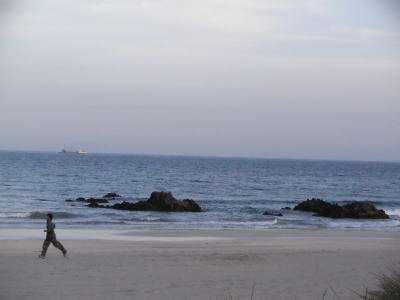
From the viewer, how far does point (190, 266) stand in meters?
15.3

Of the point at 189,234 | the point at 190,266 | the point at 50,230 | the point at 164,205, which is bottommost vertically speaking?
the point at 189,234

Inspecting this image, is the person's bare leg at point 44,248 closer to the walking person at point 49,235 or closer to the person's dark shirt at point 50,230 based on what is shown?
the walking person at point 49,235

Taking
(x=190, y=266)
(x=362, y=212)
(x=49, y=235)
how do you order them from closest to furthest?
(x=190, y=266)
(x=49, y=235)
(x=362, y=212)

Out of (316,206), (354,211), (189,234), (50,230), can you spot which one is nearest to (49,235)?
(50,230)

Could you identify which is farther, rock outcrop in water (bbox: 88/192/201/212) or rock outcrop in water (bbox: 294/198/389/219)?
rock outcrop in water (bbox: 88/192/201/212)

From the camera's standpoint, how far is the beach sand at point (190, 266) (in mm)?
12297

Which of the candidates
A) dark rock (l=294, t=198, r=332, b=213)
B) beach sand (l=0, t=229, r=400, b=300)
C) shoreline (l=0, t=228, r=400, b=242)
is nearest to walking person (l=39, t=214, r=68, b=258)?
beach sand (l=0, t=229, r=400, b=300)

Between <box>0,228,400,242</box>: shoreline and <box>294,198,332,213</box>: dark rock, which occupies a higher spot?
<box>294,198,332,213</box>: dark rock

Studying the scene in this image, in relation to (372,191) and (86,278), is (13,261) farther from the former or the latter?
(372,191)

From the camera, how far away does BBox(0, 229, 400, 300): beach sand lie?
1230 centimetres

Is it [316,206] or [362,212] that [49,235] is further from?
[316,206]

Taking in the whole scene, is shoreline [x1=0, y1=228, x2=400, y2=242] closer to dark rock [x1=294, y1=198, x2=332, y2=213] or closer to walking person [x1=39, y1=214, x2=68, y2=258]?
walking person [x1=39, y1=214, x2=68, y2=258]

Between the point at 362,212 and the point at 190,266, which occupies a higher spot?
the point at 362,212

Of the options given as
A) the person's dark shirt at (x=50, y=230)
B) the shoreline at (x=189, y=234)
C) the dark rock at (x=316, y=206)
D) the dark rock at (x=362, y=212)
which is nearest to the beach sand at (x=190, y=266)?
the shoreline at (x=189, y=234)
